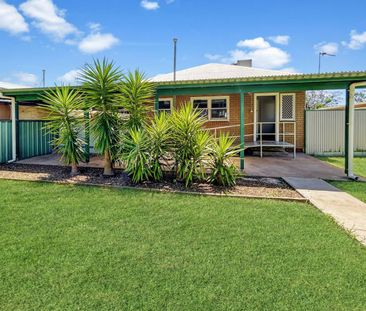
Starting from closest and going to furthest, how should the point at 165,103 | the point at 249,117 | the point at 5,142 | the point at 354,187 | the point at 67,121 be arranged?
the point at 354,187, the point at 67,121, the point at 5,142, the point at 249,117, the point at 165,103

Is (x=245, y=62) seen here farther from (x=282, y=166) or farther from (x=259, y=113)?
(x=282, y=166)

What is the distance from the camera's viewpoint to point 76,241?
3.87 metres

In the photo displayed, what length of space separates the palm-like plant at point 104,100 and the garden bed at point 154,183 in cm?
83

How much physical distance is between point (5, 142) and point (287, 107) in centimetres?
1150

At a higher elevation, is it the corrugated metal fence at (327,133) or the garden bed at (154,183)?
the corrugated metal fence at (327,133)

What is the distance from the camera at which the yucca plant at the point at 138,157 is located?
6.84 meters

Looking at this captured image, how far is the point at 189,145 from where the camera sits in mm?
6848

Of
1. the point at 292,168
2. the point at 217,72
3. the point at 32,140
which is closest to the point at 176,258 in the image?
the point at 292,168

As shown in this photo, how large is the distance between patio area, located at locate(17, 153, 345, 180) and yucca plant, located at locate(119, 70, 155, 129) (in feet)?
8.47

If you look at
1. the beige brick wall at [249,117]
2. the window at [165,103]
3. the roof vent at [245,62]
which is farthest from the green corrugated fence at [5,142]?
the roof vent at [245,62]

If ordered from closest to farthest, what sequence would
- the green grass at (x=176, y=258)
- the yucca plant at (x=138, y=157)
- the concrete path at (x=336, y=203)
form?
the green grass at (x=176, y=258), the concrete path at (x=336, y=203), the yucca plant at (x=138, y=157)

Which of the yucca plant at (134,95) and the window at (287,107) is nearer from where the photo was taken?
the yucca plant at (134,95)

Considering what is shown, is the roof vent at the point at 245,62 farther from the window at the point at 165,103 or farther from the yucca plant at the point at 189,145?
the yucca plant at the point at 189,145

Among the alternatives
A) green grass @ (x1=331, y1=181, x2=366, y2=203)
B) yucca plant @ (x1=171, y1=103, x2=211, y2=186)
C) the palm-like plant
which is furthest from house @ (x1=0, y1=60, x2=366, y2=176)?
the palm-like plant
